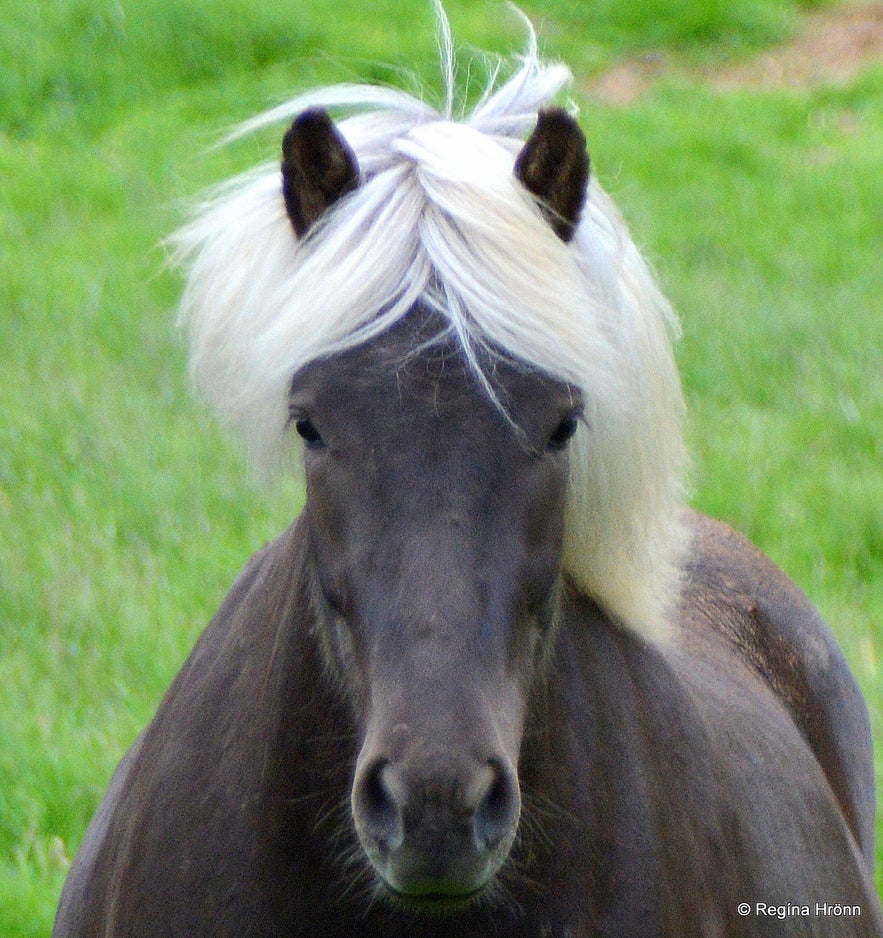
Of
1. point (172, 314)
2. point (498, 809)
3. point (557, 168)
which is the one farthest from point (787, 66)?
point (498, 809)

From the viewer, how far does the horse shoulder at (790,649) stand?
333 centimetres

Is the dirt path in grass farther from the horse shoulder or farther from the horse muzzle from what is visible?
the horse muzzle

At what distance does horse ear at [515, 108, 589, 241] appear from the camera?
2.08 metres

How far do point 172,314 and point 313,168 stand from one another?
4.96 meters

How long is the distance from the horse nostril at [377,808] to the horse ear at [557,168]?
83 centimetres

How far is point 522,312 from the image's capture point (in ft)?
6.64

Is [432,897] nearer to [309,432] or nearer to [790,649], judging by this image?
[309,432]

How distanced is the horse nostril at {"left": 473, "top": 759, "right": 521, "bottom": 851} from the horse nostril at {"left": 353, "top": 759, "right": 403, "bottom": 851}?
10 cm

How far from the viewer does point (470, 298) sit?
203 cm

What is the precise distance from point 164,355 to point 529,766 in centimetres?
485

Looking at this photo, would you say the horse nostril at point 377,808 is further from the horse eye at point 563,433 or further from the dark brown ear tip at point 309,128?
the dark brown ear tip at point 309,128

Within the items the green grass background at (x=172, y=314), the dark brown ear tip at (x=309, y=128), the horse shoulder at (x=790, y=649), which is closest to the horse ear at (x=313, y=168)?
the dark brown ear tip at (x=309, y=128)

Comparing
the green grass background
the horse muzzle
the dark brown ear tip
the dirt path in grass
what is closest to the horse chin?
the horse muzzle

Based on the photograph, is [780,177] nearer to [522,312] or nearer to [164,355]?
[164,355]
